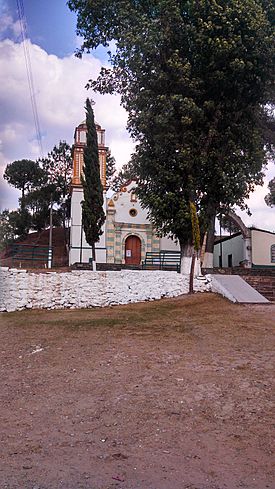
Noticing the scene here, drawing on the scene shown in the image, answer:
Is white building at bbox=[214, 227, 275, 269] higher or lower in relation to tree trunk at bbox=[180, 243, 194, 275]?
higher

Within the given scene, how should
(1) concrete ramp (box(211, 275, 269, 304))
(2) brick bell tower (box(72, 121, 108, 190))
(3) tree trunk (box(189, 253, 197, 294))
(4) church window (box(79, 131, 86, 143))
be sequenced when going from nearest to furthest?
(1) concrete ramp (box(211, 275, 269, 304))
(3) tree trunk (box(189, 253, 197, 294))
(2) brick bell tower (box(72, 121, 108, 190))
(4) church window (box(79, 131, 86, 143))

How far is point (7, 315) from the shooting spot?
10578 mm

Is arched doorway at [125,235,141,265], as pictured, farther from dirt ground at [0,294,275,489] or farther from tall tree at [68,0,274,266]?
dirt ground at [0,294,275,489]

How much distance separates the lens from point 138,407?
4570mm

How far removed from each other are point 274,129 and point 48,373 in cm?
1390

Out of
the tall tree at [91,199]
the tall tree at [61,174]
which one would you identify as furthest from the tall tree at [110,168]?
the tall tree at [91,199]

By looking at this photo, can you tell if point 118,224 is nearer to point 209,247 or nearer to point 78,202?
point 78,202

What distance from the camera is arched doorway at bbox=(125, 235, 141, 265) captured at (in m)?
Result: 25.1

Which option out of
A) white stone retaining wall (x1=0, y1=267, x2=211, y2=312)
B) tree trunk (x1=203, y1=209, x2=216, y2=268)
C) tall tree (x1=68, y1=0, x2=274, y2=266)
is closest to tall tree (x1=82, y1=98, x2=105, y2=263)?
tall tree (x1=68, y1=0, x2=274, y2=266)

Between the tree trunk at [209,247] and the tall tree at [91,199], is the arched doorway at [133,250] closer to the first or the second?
the tall tree at [91,199]

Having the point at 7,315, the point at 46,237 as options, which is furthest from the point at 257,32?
the point at 46,237

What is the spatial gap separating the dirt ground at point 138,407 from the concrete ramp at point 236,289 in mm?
3213

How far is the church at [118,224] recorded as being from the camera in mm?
24203

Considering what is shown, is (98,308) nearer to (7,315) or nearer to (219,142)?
(7,315)
